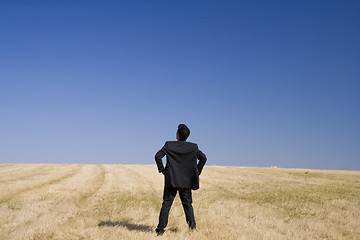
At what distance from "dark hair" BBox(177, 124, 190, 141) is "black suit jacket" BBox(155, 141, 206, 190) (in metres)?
0.18

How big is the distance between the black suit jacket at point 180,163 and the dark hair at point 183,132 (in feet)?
0.58

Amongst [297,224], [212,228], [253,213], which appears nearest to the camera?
[212,228]

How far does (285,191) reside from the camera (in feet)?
53.1

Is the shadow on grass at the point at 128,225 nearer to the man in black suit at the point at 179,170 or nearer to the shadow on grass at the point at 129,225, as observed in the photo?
the shadow on grass at the point at 129,225

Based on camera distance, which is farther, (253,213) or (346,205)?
(346,205)

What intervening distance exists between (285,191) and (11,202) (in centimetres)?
1330

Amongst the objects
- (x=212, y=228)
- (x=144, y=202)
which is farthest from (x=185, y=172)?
(x=144, y=202)

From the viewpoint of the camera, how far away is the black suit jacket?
7.42 metres

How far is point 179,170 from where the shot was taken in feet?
24.5

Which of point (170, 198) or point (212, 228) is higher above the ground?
point (170, 198)

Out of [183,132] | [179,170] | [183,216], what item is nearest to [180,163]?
[179,170]

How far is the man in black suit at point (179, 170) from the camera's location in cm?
742

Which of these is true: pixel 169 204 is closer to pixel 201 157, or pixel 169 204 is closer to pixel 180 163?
pixel 180 163

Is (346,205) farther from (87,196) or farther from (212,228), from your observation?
(87,196)
